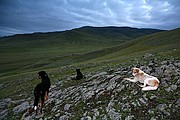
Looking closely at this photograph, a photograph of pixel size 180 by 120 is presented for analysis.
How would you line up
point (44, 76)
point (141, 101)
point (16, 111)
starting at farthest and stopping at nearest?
1. point (16, 111)
2. point (44, 76)
3. point (141, 101)

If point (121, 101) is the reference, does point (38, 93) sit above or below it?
above

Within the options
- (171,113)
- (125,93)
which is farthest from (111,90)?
(171,113)

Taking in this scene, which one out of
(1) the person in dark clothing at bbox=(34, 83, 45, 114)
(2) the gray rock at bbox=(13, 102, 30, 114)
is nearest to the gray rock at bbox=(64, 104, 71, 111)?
(1) the person in dark clothing at bbox=(34, 83, 45, 114)

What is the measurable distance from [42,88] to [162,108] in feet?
24.9

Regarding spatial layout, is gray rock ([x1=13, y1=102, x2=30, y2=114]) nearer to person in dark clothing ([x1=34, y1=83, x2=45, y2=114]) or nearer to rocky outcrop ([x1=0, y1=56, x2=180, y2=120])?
rocky outcrop ([x1=0, y1=56, x2=180, y2=120])

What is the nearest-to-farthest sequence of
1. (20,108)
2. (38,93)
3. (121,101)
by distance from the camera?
(121,101) → (38,93) → (20,108)

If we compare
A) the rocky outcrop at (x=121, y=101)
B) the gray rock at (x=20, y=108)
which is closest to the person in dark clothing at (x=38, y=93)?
the rocky outcrop at (x=121, y=101)

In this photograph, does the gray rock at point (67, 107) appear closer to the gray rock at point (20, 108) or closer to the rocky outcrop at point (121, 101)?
the rocky outcrop at point (121, 101)

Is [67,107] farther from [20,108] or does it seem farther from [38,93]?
[20,108]

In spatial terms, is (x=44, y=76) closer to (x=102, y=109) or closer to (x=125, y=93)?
(x=102, y=109)

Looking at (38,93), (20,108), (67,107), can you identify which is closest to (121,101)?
(67,107)

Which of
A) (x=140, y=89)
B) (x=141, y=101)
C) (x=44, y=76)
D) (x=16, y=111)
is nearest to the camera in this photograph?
(x=141, y=101)

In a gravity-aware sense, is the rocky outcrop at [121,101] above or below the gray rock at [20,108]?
above

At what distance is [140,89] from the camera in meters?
13.0
